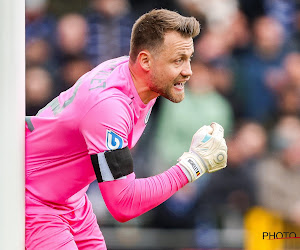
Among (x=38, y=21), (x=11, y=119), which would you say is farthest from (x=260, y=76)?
(x=11, y=119)

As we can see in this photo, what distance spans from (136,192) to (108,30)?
10.5ft

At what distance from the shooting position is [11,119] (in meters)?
3.01

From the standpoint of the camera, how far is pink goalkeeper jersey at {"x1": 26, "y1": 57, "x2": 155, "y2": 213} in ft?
11.1

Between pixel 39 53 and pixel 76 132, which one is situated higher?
pixel 39 53

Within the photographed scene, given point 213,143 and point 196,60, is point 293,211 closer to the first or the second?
point 196,60

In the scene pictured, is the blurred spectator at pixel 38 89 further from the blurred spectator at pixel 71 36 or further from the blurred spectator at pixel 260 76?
the blurred spectator at pixel 260 76

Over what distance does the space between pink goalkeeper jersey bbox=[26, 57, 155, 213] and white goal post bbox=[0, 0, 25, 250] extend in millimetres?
431

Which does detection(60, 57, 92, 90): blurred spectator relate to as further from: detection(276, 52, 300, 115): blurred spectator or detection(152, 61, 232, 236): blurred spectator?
detection(276, 52, 300, 115): blurred spectator

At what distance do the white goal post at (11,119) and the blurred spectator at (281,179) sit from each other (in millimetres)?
3289

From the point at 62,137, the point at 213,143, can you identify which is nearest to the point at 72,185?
the point at 62,137

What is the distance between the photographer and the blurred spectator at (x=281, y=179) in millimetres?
5879

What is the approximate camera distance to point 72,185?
3.67 m

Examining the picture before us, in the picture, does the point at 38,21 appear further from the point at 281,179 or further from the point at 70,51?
the point at 281,179

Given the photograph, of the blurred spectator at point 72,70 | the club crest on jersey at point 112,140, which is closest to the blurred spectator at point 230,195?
the blurred spectator at point 72,70
